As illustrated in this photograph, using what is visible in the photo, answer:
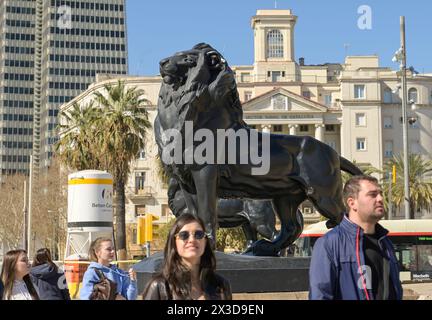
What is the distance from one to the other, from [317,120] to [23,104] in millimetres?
76644

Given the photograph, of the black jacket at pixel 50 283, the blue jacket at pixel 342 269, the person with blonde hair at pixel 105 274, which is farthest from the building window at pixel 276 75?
the blue jacket at pixel 342 269

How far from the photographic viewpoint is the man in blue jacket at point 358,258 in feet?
12.3

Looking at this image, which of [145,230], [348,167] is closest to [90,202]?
[145,230]

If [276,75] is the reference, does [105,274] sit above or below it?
below

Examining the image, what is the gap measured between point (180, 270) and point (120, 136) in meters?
32.3

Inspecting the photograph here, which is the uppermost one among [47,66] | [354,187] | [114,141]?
[47,66]

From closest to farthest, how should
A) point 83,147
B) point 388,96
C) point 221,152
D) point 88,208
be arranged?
point 221,152, point 88,208, point 83,147, point 388,96

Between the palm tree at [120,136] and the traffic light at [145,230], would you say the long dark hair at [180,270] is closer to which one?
the traffic light at [145,230]

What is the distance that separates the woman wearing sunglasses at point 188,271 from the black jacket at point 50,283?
11.7ft

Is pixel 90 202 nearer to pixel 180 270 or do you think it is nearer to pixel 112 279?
pixel 112 279

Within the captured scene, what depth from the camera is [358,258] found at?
12.5 ft

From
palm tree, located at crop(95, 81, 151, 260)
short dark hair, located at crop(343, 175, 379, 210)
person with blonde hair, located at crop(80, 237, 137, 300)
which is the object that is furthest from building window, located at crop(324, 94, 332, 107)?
short dark hair, located at crop(343, 175, 379, 210)

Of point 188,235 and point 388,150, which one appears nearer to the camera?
point 188,235

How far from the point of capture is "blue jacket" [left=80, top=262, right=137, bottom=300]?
18.1ft
